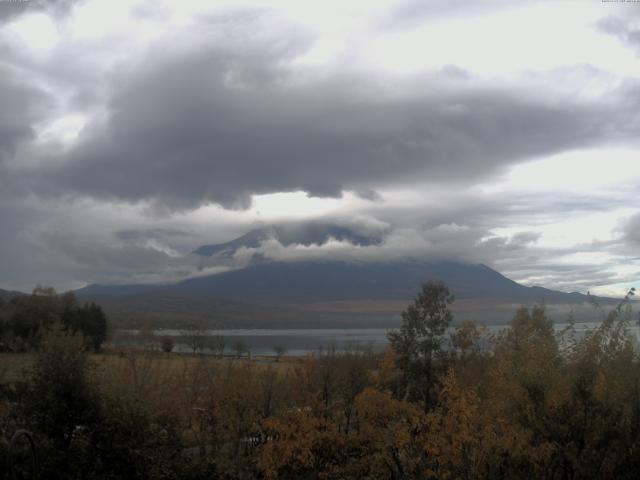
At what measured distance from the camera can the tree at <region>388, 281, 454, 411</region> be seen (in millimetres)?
26688

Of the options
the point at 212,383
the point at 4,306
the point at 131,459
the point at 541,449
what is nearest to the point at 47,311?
the point at 4,306

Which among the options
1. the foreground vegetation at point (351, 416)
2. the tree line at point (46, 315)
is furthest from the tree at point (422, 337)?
the tree line at point (46, 315)

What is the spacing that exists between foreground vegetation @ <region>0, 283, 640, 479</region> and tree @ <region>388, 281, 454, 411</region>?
20 centimetres

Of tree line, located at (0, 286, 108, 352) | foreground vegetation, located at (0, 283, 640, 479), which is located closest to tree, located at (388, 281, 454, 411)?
foreground vegetation, located at (0, 283, 640, 479)

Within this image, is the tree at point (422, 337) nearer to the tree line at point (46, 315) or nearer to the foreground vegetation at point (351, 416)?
the foreground vegetation at point (351, 416)

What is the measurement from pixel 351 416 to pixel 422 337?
483cm

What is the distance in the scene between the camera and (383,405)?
17.8 metres

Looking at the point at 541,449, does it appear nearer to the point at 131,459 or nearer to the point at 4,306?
the point at 131,459

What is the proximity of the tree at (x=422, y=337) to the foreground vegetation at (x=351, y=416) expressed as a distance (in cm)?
20

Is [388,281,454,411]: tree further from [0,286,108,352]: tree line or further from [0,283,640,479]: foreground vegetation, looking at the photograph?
[0,286,108,352]: tree line

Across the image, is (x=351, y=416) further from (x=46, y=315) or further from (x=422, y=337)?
(x=46, y=315)

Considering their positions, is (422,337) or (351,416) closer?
(351,416)

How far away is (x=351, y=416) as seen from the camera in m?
24.5

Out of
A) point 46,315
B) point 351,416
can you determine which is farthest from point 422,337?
point 46,315
